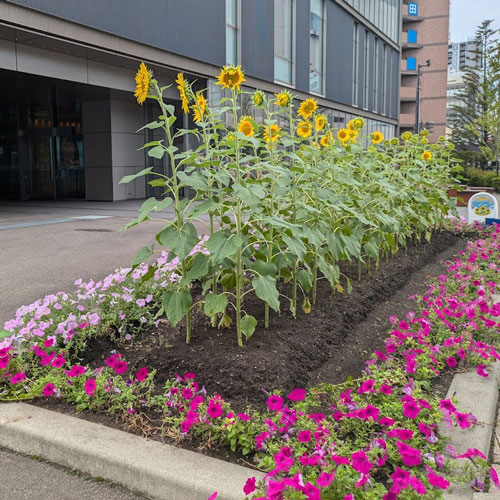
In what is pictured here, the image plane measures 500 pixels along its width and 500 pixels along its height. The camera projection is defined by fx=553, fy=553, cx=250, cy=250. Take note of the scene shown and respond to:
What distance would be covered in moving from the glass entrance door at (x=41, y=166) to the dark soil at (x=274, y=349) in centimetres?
2093

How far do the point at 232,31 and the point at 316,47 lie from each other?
262 inches

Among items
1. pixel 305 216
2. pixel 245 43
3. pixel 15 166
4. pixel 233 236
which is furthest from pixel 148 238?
pixel 15 166

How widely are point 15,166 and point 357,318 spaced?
79.1ft

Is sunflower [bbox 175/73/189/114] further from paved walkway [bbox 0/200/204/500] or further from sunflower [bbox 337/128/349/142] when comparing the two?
sunflower [bbox 337/128/349/142]

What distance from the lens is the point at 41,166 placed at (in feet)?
77.0

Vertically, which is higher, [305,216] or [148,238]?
[305,216]

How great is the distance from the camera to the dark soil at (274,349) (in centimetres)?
269

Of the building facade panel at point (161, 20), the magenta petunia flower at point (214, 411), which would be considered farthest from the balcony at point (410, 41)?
the magenta petunia flower at point (214, 411)

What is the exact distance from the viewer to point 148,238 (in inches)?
358

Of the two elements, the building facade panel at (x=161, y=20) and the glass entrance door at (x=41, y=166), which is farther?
the glass entrance door at (x=41, y=166)

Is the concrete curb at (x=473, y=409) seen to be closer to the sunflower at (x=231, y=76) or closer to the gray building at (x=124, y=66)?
the sunflower at (x=231, y=76)

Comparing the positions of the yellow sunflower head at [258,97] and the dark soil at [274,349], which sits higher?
the yellow sunflower head at [258,97]

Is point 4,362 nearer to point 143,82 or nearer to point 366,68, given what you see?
point 143,82

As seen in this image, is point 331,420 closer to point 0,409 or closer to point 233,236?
point 233,236
